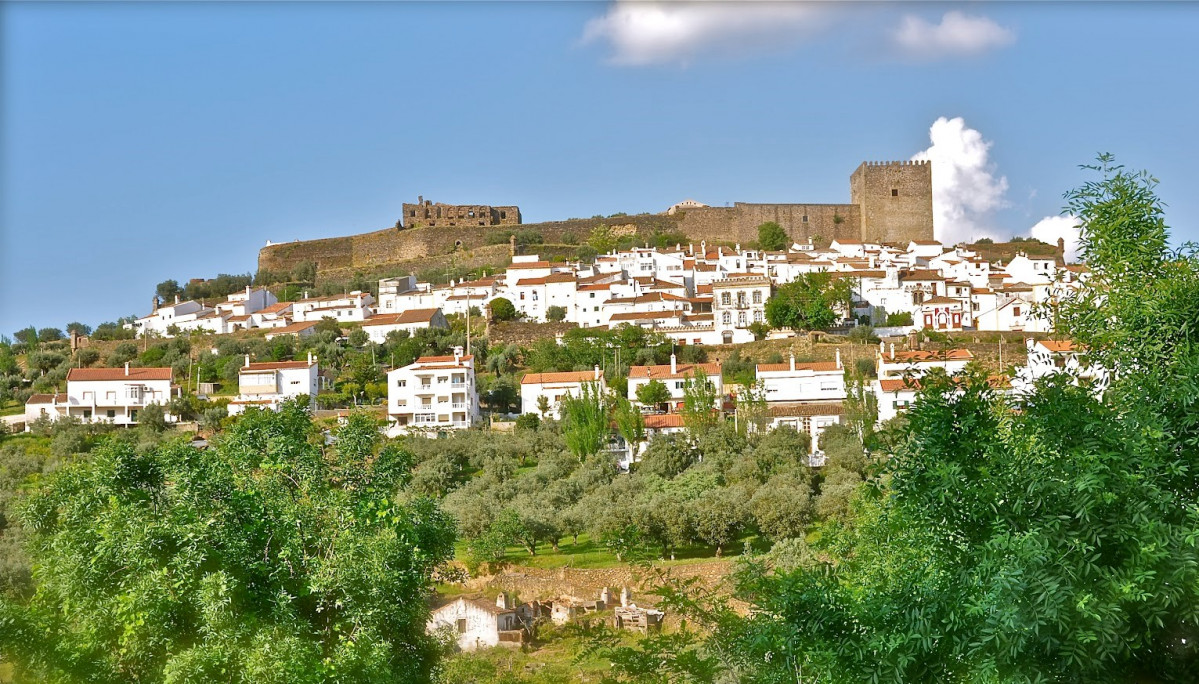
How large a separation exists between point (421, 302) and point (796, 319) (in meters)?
21.1

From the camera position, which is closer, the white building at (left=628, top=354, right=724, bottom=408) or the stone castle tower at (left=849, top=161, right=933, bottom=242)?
the white building at (left=628, top=354, right=724, bottom=408)

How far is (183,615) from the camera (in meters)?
12.8

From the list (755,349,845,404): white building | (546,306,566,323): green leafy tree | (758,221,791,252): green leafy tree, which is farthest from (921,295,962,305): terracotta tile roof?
(758,221,791,252): green leafy tree

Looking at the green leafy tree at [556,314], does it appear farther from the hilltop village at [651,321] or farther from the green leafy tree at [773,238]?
the green leafy tree at [773,238]

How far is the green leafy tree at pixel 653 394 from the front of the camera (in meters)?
42.8

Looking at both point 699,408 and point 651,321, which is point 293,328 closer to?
point 651,321

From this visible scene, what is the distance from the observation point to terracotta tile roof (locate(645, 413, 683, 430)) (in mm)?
40344

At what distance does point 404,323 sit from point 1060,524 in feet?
170

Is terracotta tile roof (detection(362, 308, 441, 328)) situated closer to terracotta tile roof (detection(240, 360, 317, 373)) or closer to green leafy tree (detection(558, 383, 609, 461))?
terracotta tile roof (detection(240, 360, 317, 373))

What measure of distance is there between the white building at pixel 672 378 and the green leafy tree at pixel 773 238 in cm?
3125

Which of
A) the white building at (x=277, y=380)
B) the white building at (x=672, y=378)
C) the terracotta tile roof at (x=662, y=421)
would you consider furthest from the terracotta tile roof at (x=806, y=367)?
the white building at (x=277, y=380)

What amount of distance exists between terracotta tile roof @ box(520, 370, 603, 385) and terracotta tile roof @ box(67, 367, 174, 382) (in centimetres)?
1514

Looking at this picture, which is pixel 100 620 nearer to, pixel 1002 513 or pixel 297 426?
pixel 297 426

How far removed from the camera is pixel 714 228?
80500 mm
